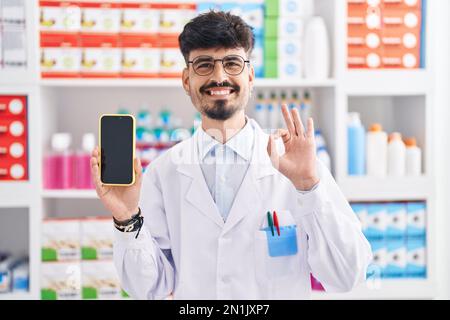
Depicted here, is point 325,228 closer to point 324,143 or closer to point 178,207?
point 178,207

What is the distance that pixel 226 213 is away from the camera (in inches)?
49.8

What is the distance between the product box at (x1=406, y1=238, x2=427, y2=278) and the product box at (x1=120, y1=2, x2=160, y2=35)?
135cm

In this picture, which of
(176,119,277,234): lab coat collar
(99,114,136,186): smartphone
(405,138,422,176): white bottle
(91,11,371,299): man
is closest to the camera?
(99,114,136,186): smartphone

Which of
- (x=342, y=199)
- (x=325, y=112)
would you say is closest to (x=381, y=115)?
(x=325, y=112)

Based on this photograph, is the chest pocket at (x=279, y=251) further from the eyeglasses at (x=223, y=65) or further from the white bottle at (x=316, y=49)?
the white bottle at (x=316, y=49)

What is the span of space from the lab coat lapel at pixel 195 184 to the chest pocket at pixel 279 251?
10cm

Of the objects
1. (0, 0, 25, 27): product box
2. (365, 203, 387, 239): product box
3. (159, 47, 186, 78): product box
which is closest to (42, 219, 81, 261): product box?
(159, 47, 186, 78): product box

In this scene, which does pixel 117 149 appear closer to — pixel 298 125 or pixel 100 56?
pixel 298 125

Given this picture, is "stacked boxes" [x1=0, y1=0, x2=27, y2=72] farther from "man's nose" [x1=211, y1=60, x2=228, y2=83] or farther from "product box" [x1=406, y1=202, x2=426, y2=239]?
"product box" [x1=406, y1=202, x2=426, y2=239]

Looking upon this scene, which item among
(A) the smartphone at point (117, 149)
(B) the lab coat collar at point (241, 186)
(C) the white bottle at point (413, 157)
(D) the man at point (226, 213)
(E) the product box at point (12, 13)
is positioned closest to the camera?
(A) the smartphone at point (117, 149)

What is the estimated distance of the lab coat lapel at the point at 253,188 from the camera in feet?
4.00

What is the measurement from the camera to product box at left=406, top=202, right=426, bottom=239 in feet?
7.68

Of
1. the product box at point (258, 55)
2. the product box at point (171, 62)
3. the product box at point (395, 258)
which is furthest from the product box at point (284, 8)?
the product box at point (395, 258)

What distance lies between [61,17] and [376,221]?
4.91 ft
